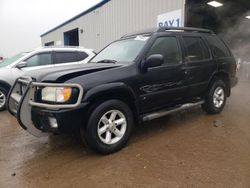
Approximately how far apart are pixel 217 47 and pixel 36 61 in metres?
4.94

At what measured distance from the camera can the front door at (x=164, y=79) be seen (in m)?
4.29

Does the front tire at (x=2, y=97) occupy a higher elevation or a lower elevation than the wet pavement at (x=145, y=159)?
higher

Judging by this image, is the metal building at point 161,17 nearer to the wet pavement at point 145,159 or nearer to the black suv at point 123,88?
the black suv at point 123,88

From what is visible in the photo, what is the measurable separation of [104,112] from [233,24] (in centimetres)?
1136

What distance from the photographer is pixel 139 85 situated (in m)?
4.16

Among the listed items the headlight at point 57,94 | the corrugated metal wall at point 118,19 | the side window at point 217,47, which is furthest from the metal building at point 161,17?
the headlight at point 57,94

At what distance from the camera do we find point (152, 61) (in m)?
4.08

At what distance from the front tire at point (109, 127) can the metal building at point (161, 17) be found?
5.41 metres

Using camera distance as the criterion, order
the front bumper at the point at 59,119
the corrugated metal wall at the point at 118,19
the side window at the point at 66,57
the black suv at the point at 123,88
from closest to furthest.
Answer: the front bumper at the point at 59,119 < the black suv at the point at 123,88 < the side window at the point at 66,57 < the corrugated metal wall at the point at 118,19

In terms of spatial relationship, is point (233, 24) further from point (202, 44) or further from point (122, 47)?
point (122, 47)

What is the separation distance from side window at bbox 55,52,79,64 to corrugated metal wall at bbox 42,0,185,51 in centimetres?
343

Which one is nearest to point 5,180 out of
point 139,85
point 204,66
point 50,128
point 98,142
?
point 50,128

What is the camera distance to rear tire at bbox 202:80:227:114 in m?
5.65

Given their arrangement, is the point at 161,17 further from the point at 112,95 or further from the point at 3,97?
the point at 112,95
